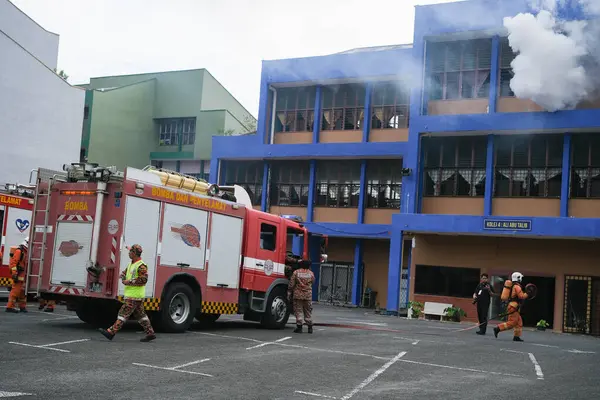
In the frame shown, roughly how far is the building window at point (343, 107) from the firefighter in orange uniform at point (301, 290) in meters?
19.1

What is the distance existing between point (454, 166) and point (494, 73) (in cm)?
393

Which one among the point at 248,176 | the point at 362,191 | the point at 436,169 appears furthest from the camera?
the point at 248,176

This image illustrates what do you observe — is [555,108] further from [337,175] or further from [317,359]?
[317,359]

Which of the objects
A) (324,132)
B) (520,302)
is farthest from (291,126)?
(520,302)

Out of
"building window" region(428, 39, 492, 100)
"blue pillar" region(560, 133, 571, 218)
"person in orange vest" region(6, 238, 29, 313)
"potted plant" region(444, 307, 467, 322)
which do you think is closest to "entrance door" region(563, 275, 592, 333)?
"blue pillar" region(560, 133, 571, 218)

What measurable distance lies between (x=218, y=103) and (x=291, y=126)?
1453cm

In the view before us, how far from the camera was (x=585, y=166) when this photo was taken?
2734 centimetres

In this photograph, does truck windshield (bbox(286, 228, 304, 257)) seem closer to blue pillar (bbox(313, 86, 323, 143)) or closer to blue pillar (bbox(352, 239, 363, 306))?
blue pillar (bbox(352, 239, 363, 306))

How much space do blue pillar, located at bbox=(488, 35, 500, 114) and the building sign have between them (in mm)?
4451

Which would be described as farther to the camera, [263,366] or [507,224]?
[507,224]

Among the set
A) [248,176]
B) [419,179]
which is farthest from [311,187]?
[419,179]

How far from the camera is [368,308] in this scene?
34.0 m

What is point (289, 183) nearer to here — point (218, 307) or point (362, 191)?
point (362, 191)

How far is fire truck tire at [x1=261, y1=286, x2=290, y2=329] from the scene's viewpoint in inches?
661
